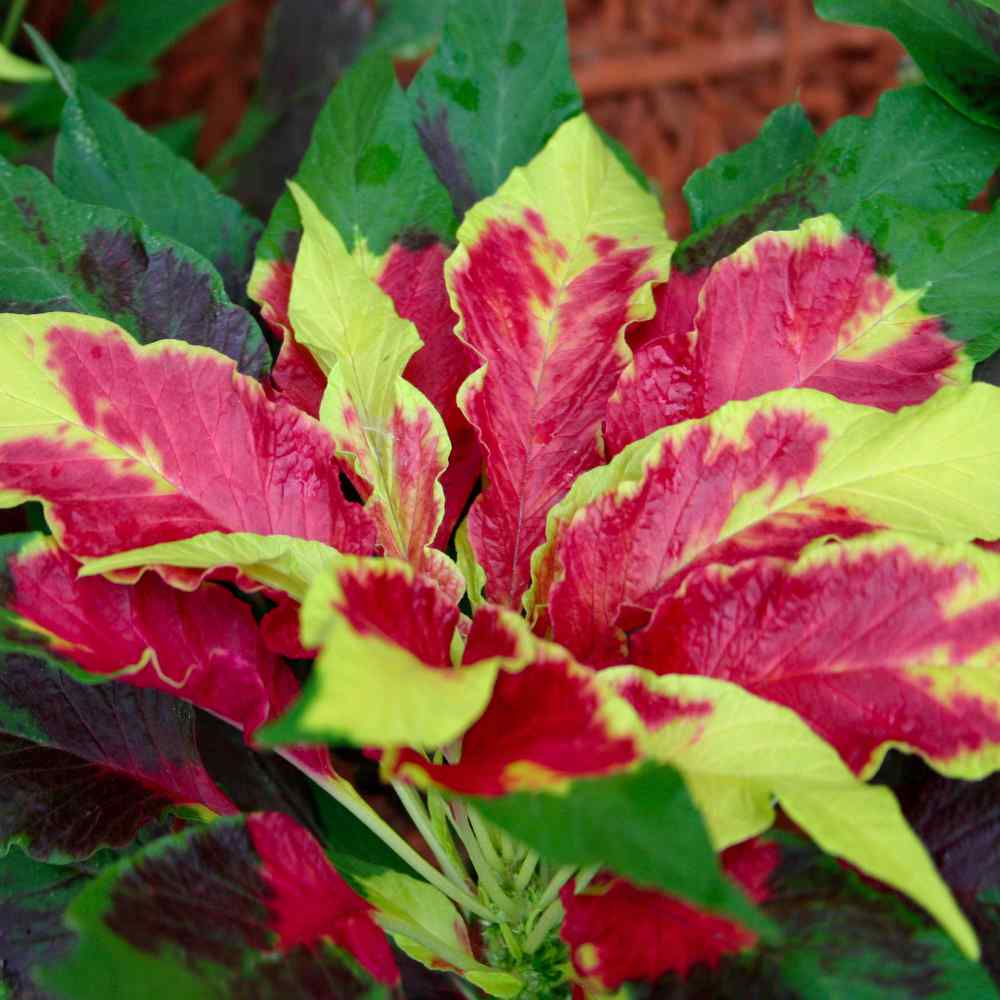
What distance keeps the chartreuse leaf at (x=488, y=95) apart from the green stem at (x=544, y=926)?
0.29 metres

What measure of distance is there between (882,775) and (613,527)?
5.3 inches

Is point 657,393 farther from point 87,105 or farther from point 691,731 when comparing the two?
point 87,105

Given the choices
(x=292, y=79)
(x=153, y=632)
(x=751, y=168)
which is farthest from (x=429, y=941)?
(x=292, y=79)

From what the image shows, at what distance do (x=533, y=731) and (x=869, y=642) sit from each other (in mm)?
96

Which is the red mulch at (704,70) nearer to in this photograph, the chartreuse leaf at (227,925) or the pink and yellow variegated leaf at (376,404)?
the pink and yellow variegated leaf at (376,404)

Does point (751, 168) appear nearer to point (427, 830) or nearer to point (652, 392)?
point (652, 392)

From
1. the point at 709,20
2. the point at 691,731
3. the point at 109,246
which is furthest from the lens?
the point at 709,20

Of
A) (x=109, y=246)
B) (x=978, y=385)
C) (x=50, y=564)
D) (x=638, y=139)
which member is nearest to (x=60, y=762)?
(x=50, y=564)

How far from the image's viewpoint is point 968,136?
0.46m

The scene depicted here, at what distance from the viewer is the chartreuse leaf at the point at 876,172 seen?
46cm

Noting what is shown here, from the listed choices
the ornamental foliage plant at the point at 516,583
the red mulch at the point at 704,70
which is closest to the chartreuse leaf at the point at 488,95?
the ornamental foliage plant at the point at 516,583

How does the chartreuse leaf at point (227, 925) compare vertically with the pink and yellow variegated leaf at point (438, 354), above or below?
below

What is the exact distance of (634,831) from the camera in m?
0.26

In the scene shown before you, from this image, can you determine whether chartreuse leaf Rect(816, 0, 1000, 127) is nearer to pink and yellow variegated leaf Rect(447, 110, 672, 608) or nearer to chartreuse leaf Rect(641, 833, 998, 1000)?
pink and yellow variegated leaf Rect(447, 110, 672, 608)
